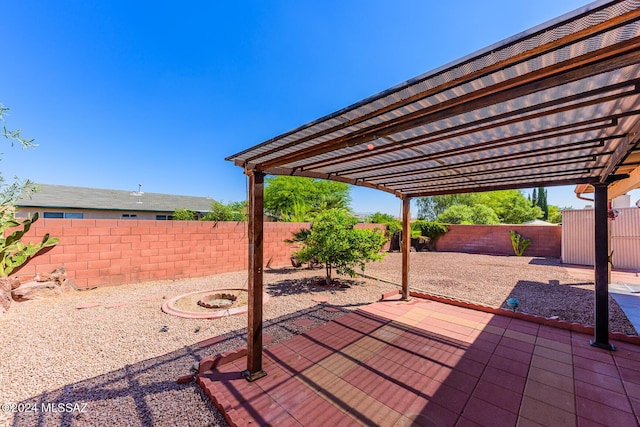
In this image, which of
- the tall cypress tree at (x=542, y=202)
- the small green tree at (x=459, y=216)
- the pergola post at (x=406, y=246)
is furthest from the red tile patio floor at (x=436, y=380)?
the tall cypress tree at (x=542, y=202)

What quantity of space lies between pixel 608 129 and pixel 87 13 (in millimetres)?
9603

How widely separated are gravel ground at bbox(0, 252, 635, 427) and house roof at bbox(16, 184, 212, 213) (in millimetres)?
13593

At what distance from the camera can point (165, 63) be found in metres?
9.34

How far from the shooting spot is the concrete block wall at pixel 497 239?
12.9 m

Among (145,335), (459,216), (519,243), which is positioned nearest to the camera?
(145,335)

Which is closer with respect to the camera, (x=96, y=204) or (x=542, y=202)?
(x=96, y=204)

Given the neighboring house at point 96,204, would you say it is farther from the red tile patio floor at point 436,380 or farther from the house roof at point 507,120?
the house roof at point 507,120

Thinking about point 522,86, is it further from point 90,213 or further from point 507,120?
point 90,213

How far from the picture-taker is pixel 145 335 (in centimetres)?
384

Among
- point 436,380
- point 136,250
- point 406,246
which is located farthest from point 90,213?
point 436,380

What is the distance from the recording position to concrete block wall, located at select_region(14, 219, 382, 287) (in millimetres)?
5848

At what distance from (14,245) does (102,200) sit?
48.4 ft

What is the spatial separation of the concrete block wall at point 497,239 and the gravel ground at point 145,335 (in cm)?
632

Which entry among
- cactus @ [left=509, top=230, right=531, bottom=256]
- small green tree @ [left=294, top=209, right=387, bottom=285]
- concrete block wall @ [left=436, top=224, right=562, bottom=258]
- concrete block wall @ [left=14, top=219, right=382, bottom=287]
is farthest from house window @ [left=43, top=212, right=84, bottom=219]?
cactus @ [left=509, top=230, right=531, bottom=256]
